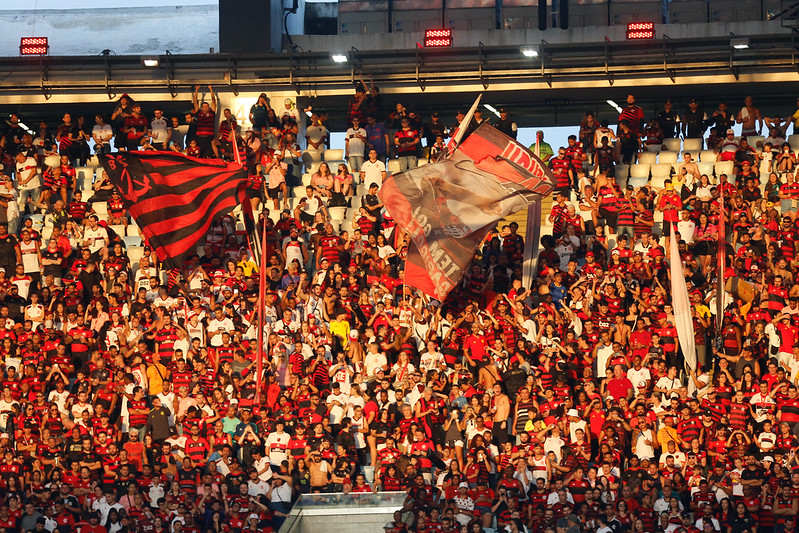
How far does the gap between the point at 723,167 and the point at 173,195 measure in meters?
9.69

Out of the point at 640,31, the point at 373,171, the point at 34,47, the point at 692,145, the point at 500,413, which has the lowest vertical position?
the point at 500,413

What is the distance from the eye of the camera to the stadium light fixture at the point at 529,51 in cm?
3061

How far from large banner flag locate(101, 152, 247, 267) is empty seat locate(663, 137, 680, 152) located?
8154 mm

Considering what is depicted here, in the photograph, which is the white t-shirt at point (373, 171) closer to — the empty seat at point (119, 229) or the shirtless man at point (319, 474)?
the empty seat at point (119, 229)

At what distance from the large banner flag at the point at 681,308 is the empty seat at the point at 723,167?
13.9ft

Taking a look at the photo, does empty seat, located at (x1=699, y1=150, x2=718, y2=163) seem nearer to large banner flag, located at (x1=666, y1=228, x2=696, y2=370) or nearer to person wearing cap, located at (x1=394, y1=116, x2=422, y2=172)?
large banner flag, located at (x1=666, y1=228, x2=696, y2=370)

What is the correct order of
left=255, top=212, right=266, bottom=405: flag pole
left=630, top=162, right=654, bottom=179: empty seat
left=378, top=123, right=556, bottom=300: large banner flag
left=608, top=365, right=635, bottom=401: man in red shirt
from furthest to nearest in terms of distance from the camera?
left=630, top=162, right=654, bottom=179: empty seat → left=378, top=123, right=556, bottom=300: large banner flag → left=255, top=212, right=266, bottom=405: flag pole → left=608, top=365, right=635, bottom=401: man in red shirt

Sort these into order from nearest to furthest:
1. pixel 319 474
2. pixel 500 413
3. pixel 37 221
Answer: pixel 319 474
pixel 500 413
pixel 37 221

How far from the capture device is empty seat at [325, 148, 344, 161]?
30.1 metres

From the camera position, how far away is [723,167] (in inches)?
1105

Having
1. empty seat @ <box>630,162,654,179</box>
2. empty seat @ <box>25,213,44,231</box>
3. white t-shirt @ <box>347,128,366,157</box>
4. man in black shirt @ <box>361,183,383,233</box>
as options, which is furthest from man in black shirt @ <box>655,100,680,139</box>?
empty seat @ <box>25,213,44,231</box>

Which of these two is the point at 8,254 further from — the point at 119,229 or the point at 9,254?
the point at 119,229

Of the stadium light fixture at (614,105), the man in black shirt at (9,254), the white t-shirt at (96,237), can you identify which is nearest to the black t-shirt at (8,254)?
the man in black shirt at (9,254)

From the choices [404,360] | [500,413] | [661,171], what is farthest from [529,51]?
[500,413]
